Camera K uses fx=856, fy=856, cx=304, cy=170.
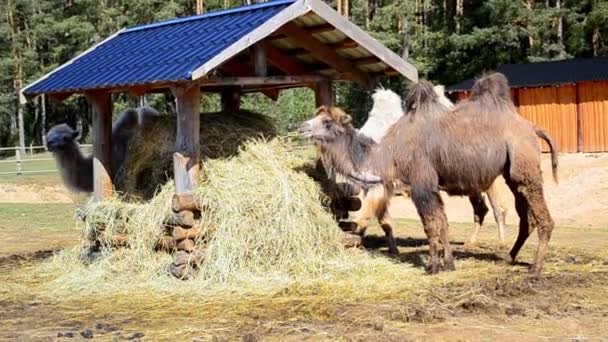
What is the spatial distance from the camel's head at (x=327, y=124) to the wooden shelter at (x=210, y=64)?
2.33 feet

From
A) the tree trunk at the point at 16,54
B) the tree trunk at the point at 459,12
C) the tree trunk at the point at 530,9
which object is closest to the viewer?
the tree trunk at the point at 530,9

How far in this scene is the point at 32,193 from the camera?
87.3 feet

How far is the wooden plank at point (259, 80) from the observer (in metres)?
9.43

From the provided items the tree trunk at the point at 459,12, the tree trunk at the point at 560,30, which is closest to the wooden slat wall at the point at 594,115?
the tree trunk at the point at 560,30

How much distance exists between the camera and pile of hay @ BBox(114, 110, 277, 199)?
10148 millimetres

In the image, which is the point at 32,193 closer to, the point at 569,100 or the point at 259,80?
the point at 569,100

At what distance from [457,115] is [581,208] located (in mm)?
11205

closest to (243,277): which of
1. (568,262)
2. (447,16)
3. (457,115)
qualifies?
(457,115)

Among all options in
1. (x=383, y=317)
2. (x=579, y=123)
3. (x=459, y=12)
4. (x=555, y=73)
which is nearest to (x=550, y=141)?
(x=383, y=317)

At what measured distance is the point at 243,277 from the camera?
891 centimetres

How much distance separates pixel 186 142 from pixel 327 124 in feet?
5.50

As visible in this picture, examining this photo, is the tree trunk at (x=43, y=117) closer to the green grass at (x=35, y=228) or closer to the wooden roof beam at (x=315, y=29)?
the green grass at (x=35, y=228)

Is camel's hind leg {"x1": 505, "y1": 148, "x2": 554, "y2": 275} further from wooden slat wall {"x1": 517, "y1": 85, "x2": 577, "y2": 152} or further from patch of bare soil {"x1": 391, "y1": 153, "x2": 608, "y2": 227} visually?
wooden slat wall {"x1": 517, "y1": 85, "x2": 577, "y2": 152}

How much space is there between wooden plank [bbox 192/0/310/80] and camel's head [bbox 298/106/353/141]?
1120mm
